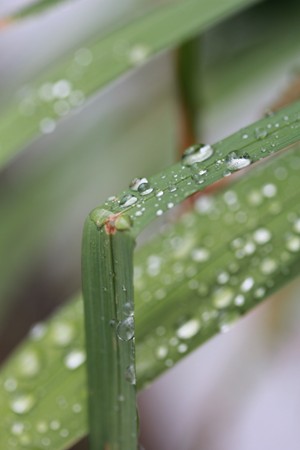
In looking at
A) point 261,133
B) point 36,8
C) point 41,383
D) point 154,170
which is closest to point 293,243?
point 261,133

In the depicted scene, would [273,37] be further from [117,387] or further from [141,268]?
[117,387]

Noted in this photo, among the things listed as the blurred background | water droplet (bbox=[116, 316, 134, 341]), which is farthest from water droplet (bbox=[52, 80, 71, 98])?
water droplet (bbox=[116, 316, 134, 341])

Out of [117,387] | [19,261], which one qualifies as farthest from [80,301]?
[19,261]

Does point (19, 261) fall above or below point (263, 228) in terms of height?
above

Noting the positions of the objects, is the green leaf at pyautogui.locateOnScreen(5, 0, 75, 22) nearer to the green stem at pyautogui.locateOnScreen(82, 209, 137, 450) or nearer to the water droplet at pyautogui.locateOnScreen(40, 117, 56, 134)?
the water droplet at pyautogui.locateOnScreen(40, 117, 56, 134)

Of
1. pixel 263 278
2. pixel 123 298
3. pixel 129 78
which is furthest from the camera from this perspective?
pixel 129 78

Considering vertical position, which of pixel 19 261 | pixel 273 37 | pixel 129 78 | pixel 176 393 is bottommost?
pixel 176 393

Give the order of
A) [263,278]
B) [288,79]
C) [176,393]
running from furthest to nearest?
[176,393] < [288,79] < [263,278]

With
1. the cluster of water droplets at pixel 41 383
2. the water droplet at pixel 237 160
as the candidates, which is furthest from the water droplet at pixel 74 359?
the water droplet at pixel 237 160
